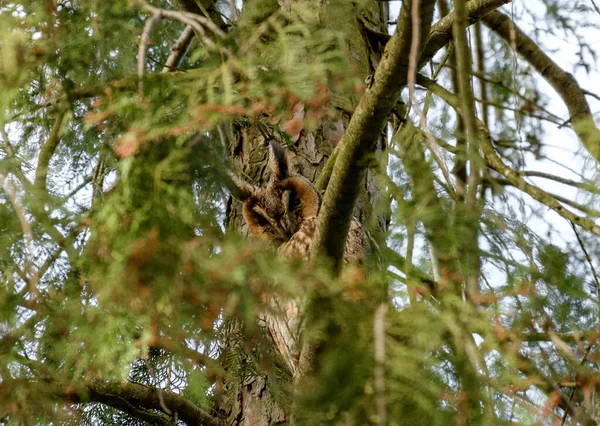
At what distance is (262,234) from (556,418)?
55.4 inches

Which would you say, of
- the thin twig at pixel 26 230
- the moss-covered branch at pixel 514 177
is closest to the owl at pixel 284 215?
the moss-covered branch at pixel 514 177

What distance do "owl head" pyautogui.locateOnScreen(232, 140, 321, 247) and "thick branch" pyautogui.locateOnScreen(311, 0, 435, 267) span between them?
796mm

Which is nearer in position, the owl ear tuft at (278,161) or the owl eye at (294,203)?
the owl ear tuft at (278,161)

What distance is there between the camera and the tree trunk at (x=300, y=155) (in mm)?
2945

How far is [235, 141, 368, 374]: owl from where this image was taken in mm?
3037

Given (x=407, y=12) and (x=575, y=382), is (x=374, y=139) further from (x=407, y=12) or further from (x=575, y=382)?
(x=575, y=382)

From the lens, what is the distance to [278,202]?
3.16m

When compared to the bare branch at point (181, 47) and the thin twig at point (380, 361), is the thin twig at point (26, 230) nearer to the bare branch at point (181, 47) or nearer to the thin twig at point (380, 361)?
the thin twig at point (380, 361)

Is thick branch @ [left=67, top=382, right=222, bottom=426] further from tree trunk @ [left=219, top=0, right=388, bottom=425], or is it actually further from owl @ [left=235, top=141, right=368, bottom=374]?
owl @ [left=235, top=141, right=368, bottom=374]

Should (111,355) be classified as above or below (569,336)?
below

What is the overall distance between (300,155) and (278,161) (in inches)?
10.2

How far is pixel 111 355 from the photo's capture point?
6.02ft

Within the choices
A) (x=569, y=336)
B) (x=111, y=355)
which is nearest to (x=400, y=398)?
(x=111, y=355)

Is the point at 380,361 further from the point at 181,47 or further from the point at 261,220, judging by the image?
the point at 181,47
